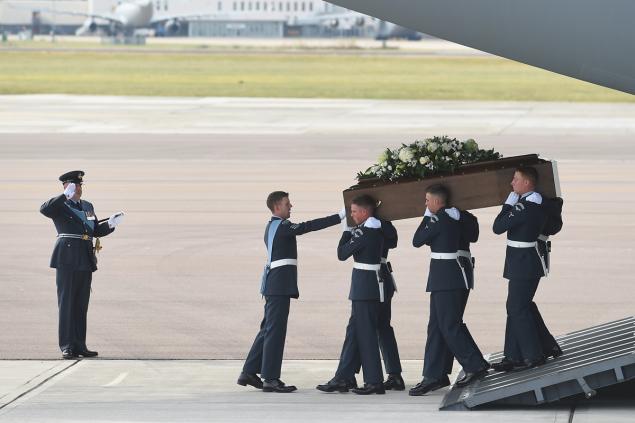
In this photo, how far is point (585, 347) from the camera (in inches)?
442

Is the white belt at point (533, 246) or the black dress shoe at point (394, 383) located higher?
the white belt at point (533, 246)

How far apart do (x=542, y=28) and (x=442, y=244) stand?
2.03 metres

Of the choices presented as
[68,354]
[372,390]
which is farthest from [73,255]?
[372,390]

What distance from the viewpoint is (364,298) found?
10.8 metres

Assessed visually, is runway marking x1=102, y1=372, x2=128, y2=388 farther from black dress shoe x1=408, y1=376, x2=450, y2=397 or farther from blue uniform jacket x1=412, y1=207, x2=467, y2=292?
blue uniform jacket x1=412, y1=207, x2=467, y2=292

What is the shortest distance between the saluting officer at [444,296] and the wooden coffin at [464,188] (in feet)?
0.36

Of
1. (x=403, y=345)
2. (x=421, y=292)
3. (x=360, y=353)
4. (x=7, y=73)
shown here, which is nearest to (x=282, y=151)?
Answer: (x=421, y=292)

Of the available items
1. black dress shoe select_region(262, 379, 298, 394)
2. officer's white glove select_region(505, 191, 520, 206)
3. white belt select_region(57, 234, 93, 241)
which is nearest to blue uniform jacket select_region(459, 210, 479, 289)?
officer's white glove select_region(505, 191, 520, 206)

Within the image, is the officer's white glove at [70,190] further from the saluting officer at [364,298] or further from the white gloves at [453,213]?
the white gloves at [453,213]

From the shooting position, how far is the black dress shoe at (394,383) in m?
11.0

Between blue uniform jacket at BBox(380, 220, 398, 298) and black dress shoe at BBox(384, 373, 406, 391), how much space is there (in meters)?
0.72

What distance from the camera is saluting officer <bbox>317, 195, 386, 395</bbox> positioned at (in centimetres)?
1073

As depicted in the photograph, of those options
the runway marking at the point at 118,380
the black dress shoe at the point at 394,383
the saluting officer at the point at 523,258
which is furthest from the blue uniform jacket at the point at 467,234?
the runway marking at the point at 118,380

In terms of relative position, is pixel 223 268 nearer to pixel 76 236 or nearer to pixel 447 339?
pixel 76 236
